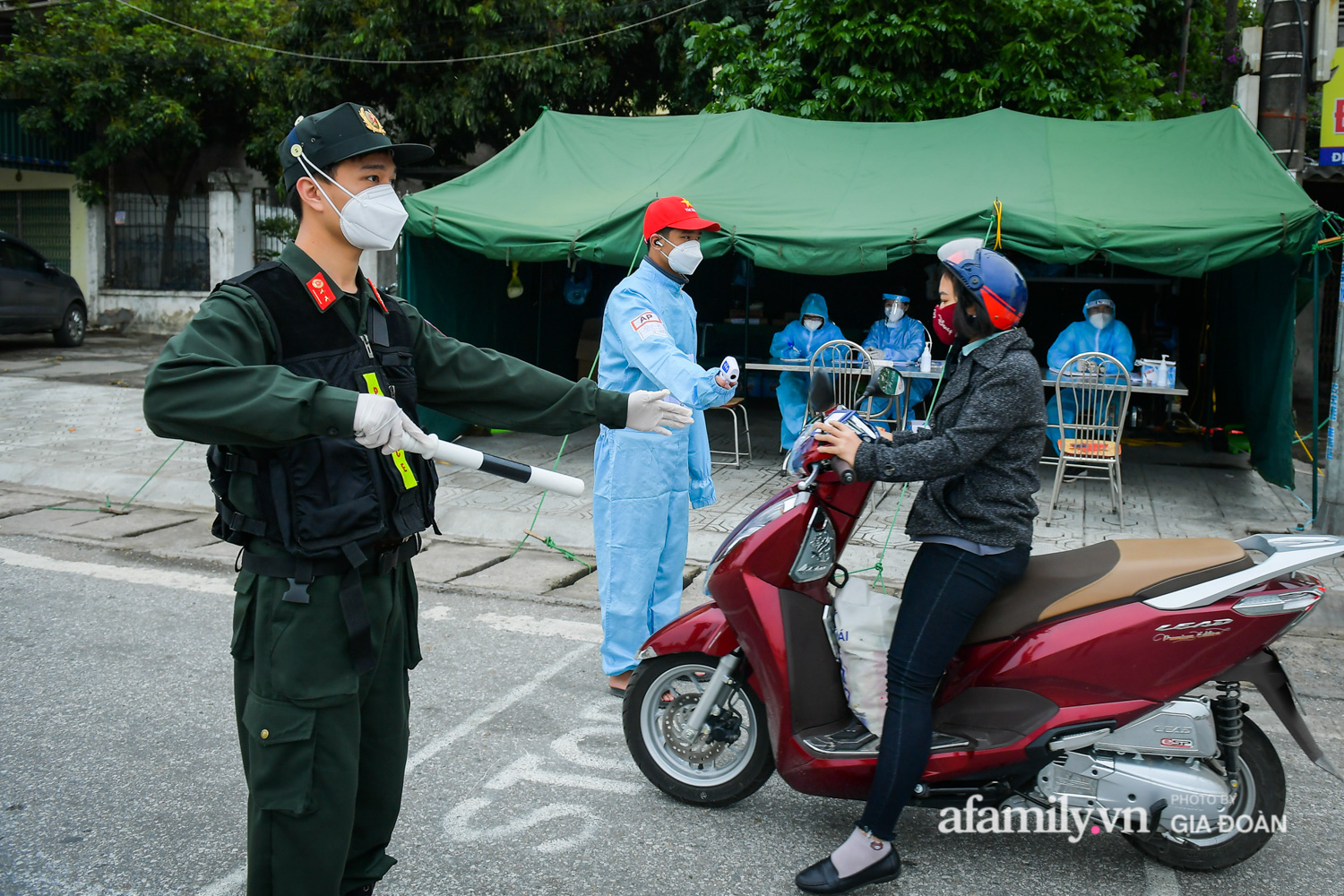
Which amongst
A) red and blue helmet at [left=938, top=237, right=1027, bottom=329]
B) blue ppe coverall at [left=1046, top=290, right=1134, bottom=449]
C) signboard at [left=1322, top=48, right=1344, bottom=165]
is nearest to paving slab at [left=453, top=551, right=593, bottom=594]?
red and blue helmet at [left=938, top=237, right=1027, bottom=329]

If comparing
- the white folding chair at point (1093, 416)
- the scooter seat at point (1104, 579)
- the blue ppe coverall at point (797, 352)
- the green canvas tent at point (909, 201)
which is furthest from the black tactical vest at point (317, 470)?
the blue ppe coverall at point (797, 352)

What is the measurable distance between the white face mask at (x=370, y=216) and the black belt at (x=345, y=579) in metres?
0.68

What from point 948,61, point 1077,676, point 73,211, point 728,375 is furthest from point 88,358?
point 1077,676

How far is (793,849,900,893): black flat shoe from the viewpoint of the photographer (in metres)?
2.79

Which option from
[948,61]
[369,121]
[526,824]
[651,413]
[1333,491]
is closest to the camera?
[369,121]

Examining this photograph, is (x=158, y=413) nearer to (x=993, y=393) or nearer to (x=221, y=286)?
(x=221, y=286)

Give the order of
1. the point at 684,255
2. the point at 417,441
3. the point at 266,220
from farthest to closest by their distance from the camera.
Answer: the point at 266,220, the point at 684,255, the point at 417,441

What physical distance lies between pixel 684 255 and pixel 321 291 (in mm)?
2168

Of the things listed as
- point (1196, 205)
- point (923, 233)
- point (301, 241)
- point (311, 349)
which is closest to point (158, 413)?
point (311, 349)

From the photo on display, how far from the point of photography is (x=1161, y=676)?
275 cm

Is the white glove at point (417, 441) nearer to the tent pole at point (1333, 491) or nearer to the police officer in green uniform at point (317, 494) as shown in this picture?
the police officer in green uniform at point (317, 494)

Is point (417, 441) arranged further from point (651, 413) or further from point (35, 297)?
point (35, 297)

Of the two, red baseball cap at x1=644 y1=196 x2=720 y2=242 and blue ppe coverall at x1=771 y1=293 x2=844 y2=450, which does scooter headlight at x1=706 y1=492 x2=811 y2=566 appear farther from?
blue ppe coverall at x1=771 y1=293 x2=844 y2=450

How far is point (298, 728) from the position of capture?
6.76 ft
